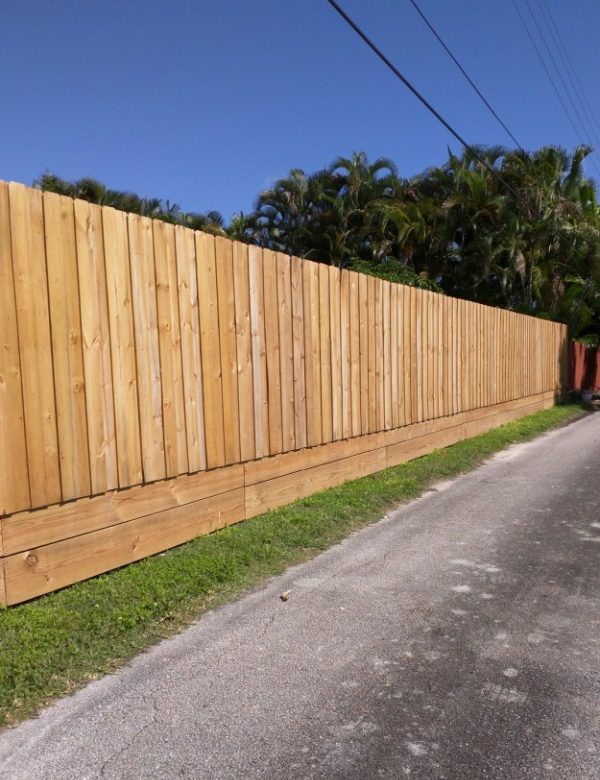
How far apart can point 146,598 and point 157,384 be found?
157 cm

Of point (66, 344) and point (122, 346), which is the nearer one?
point (66, 344)

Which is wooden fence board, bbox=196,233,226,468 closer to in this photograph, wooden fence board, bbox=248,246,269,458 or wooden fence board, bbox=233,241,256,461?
wooden fence board, bbox=233,241,256,461

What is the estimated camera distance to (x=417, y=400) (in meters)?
9.14

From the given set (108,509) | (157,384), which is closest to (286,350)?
(157,384)

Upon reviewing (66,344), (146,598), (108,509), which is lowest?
(146,598)

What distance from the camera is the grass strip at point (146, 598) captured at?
3176 mm

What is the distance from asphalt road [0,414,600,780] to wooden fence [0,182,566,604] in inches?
40.8

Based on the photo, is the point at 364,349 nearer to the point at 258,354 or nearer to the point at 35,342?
the point at 258,354

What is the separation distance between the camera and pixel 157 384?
194 inches

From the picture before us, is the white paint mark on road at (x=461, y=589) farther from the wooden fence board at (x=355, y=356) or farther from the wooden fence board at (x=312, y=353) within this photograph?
the wooden fence board at (x=355, y=356)

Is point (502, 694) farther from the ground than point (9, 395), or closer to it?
closer to it

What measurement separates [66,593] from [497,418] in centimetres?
1039

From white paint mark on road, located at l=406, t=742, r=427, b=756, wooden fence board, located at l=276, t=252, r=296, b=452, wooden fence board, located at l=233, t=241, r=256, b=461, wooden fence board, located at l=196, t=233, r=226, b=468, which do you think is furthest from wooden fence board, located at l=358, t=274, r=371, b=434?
white paint mark on road, located at l=406, t=742, r=427, b=756

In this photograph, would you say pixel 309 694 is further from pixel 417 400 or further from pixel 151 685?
pixel 417 400
